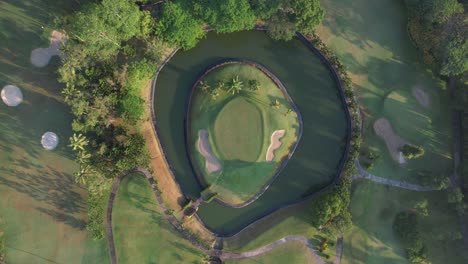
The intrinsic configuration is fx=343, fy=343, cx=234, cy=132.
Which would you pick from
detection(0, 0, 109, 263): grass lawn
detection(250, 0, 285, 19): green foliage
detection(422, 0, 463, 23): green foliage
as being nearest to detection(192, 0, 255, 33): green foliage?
detection(250, 0, 285, 19): green foliage

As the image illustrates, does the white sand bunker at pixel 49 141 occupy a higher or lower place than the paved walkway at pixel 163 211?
higher

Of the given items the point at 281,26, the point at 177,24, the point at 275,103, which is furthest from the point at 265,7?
the point at 275,103

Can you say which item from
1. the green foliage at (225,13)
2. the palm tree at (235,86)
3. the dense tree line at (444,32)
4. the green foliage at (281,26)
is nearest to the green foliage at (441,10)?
the dense tree line at (444,32)

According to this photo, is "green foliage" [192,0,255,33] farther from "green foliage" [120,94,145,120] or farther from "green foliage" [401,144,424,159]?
→ "green foliage" [401,144,424,159]

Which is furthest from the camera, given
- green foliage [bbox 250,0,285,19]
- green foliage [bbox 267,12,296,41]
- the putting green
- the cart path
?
the cart path

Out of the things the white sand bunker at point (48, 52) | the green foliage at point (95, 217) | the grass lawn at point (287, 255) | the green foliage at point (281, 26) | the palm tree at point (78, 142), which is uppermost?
the green foliage at point (281, 26)

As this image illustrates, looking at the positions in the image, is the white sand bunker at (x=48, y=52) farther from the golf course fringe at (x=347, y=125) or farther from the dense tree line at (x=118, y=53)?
the golf course fringe at (x=347, y=125)
